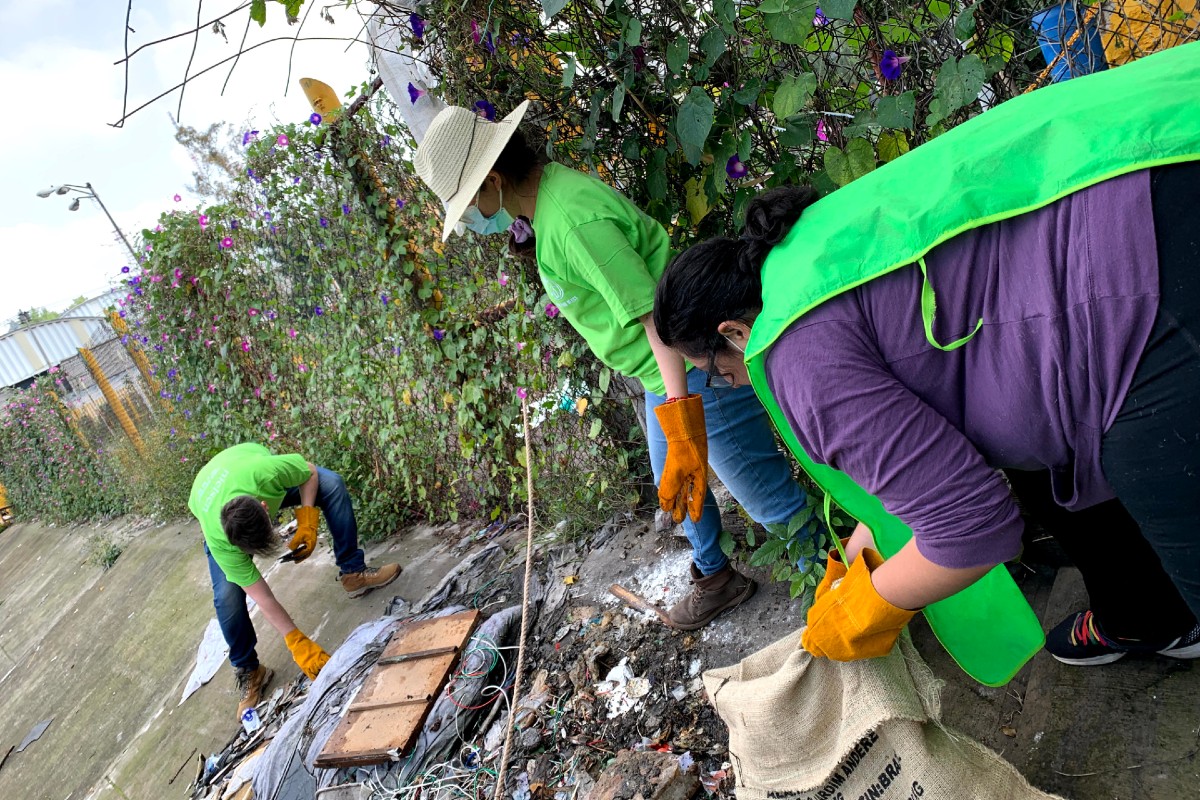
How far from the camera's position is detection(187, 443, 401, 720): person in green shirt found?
131 inches

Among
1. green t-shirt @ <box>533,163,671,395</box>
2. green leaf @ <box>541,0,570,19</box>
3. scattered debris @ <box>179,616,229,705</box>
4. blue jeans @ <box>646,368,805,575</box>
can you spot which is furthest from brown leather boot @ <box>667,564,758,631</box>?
scattered debris @ <box>179,616,229,705</box>

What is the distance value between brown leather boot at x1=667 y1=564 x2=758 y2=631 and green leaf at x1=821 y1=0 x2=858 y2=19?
1.66m

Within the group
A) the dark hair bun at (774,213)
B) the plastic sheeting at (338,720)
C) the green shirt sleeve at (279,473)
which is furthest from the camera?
the green shirt sleeve at (279,473)

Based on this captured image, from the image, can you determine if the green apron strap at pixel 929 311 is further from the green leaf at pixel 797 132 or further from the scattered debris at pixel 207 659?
the scattered debris at pixel 207 659

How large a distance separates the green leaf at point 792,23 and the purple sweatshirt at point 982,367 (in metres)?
0.80

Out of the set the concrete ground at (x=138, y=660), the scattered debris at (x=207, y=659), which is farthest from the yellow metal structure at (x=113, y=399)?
the scattered debris at (x=207, y=659)

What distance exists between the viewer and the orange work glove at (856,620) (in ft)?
3.97

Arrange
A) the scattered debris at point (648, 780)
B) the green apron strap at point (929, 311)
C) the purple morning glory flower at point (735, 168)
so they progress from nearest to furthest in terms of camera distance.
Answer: the green apron strap at point (929, 311) < the scattered debris at point (648, 780) < the purple morning glory flower at point (735, 168)

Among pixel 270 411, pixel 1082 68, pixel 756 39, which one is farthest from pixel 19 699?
pixel 1082 68

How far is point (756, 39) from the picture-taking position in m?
1.79

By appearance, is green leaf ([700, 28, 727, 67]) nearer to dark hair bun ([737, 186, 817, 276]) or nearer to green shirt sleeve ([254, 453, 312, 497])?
dark hair bun ([737, 186, 817, 276])

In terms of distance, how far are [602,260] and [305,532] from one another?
9.07 feet

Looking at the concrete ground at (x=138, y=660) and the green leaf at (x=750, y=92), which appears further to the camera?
the concrete ground at (x=138, y=660)

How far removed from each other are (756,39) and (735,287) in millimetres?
979
